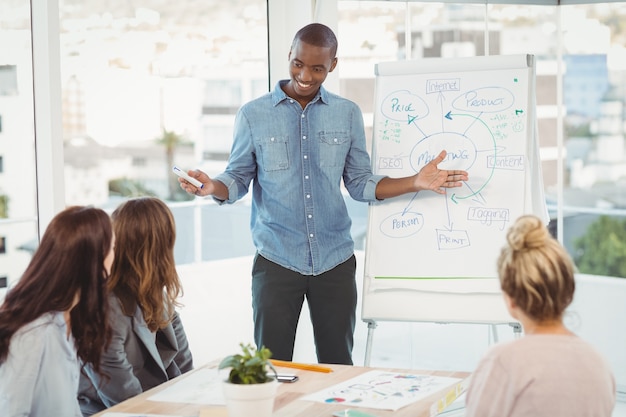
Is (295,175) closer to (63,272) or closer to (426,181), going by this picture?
(426,181)

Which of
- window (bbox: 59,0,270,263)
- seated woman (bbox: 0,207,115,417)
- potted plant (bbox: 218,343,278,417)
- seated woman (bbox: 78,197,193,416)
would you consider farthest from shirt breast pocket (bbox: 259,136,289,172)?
potted plant (bbox: 218,343,278,417)

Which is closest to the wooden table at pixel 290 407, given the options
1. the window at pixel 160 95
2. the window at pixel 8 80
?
the window at pixel 8 80

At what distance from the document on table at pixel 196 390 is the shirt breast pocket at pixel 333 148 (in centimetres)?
107

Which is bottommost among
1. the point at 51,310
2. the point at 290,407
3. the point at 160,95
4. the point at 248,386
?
the point at 290,407

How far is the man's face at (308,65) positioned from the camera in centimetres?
289

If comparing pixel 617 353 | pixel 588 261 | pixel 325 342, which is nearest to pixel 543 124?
pixel 588 261

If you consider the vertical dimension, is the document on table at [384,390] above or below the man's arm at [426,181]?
below

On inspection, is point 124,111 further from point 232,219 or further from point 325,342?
point 325,342

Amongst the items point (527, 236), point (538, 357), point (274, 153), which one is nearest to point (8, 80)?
point (274, 153)

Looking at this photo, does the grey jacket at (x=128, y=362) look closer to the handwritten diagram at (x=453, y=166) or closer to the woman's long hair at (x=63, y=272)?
the woman's long hair at (x=63, y=272)

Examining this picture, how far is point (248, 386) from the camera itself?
1646 mm

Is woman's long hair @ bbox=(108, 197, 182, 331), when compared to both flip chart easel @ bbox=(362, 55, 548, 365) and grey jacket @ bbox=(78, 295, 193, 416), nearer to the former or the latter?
grey jacket @ bbox=(78, 295, 193, 416)

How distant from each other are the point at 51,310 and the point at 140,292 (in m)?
0.43

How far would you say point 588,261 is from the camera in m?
4.37
